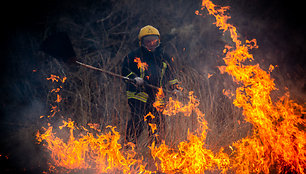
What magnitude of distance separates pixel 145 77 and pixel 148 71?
0.14m

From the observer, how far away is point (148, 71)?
4402mm

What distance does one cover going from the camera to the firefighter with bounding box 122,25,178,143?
13.8 feet

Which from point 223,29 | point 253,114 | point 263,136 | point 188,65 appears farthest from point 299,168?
point 223,29

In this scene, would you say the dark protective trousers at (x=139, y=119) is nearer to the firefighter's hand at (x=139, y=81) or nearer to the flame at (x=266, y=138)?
the firefighter's hand at (x=139, y=81)

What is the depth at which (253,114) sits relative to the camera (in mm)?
4164

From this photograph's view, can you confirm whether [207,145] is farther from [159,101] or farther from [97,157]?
[97,157]

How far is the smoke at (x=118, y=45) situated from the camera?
6707 millimetres

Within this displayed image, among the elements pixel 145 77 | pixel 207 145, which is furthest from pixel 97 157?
pixel 207 145

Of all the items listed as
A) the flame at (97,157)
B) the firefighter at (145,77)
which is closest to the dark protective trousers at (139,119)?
the firefighter at (145,77)

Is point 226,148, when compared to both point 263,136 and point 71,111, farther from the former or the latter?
point 71,111

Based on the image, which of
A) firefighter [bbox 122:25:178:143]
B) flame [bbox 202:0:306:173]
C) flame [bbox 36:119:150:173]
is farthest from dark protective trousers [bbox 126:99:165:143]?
flame [bbox 202:0:306:173]

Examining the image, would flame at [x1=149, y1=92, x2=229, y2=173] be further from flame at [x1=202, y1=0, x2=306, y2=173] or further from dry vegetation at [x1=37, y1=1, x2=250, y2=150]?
dry vegetation at [x1=37, y1=1, x2=250, y2=150]

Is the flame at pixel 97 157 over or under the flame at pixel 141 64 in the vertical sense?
under

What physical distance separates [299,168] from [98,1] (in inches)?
314
